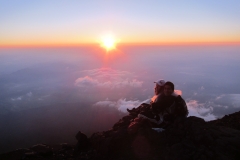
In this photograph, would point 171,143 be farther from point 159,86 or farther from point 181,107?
point 159,86

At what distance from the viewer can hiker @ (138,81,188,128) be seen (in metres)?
7.95

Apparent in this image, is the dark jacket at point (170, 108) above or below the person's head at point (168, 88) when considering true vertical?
below

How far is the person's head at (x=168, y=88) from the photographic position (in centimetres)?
789

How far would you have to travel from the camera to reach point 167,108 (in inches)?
318

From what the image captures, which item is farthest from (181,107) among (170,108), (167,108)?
(167,108)

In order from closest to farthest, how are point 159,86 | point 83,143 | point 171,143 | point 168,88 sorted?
point 171,143
point 168,88
point 159,86
point 83,143

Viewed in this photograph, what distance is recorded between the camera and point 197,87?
17125cm

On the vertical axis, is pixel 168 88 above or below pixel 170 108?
above

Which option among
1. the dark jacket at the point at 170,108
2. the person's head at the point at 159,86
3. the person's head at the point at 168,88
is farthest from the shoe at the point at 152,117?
the person's head at the point at 168,88

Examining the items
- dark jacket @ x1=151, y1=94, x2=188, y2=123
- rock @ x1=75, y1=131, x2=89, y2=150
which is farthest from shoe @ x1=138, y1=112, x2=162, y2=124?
rock @ x1=75, y1=131, x2=89, y2=150

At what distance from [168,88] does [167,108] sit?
2.68ft

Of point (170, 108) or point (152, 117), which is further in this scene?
point (152, 117)

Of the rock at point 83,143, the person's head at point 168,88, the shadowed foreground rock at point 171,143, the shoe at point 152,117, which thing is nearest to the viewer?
the shadowed foreground rock at point 171,143

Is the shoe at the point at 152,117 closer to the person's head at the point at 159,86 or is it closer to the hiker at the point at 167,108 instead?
the hiker at the point at 167,108
